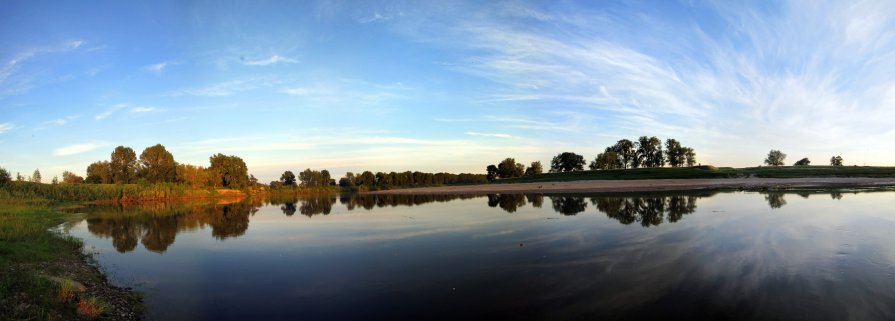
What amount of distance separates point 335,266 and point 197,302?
16.7 ft

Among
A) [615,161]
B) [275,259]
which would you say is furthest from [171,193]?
[615,161]

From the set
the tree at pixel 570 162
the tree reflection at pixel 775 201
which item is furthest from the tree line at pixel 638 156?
the tree reflection at pixel 775 201

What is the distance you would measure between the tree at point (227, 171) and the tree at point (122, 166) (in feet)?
64.3

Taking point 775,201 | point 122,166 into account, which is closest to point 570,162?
point 775,201

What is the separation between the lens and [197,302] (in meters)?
12.2

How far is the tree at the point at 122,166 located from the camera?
119 meters

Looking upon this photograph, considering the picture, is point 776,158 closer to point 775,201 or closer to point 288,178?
point 775,201

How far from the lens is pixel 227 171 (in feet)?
437

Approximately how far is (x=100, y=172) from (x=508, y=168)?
139 metres

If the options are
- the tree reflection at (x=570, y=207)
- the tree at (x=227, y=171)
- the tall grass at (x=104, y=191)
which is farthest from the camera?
the tree at (x=227, y=171)

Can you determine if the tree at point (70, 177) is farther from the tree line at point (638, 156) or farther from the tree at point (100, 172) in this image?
the tree line at point (638, 156)

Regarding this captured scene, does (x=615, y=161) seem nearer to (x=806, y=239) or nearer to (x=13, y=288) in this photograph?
(x=806, y=239)

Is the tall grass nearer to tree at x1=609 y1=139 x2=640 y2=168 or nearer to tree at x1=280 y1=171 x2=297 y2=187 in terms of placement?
tree at x1=280 y1=171 x2=297 y2=187

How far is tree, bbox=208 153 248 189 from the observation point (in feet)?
423
